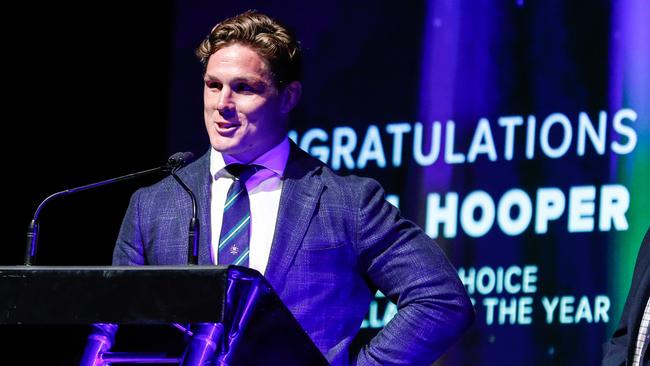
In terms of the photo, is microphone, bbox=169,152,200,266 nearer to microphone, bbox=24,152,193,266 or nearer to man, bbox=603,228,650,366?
microphone, bbox=24,152,193,266

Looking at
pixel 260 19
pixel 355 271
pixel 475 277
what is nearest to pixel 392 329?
pixel 355 271

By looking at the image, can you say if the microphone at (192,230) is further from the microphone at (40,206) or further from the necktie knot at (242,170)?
the necktie knot at (242,170)

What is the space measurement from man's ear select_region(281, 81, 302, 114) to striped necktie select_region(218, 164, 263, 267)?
20 cm

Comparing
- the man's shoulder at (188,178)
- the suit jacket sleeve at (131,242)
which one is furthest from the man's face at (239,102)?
the suit jacket sleeve at (131,242)

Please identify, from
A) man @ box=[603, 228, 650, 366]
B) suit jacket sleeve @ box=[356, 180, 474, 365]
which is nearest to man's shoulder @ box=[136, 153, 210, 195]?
suit jacket sleeve @ box=[356, 180, 474, 365]

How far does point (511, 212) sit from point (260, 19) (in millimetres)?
1628

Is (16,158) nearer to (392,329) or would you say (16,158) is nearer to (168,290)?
(392,329)

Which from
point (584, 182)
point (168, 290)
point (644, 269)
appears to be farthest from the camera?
point (584, 182)

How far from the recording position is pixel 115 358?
2.29m

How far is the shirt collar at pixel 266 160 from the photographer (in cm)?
295

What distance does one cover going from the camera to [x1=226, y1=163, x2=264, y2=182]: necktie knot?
2.92m

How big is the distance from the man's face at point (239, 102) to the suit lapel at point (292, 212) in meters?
0.12

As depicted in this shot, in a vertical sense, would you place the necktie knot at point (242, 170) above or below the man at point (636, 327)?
above

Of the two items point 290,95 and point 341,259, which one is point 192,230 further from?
point 290,95
